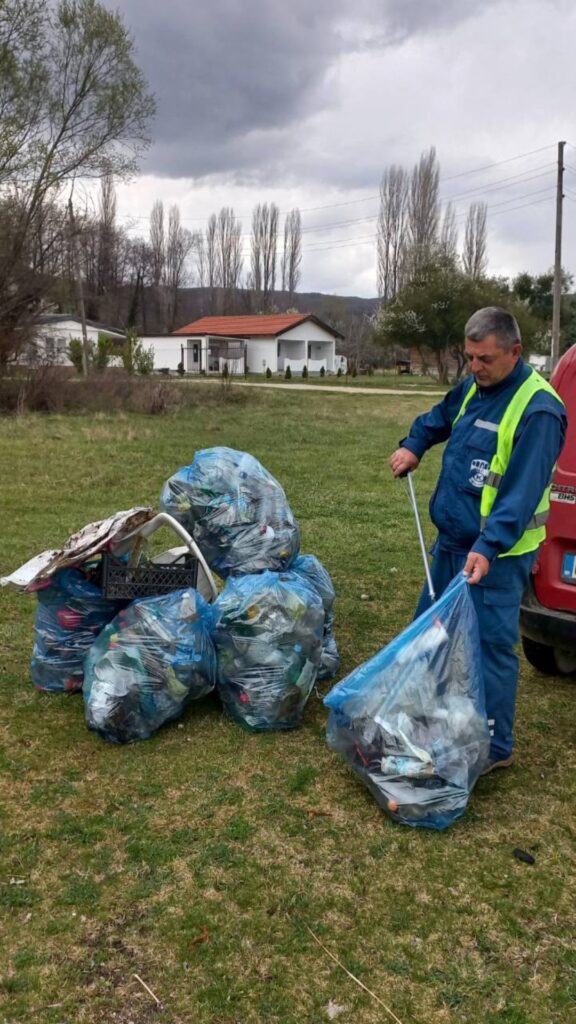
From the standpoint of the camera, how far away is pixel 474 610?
9.04ft

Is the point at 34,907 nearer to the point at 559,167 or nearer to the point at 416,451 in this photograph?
the point at 416,451

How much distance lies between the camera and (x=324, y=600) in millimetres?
3818

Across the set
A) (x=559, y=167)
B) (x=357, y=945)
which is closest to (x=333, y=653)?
(x=357, y=945)

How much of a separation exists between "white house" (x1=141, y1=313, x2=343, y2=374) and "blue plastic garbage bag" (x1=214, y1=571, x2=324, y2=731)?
45388mm

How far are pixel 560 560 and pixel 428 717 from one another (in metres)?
1.19

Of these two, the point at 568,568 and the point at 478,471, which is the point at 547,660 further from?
the point at 478,471

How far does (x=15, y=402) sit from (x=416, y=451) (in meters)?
15.4

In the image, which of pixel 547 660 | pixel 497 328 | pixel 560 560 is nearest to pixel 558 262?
pixel 547 660

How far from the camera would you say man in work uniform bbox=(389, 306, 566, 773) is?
265 cm

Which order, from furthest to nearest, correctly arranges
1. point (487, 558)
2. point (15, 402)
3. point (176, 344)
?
point (176, 344) → point (15, 402) → point (487, 558)

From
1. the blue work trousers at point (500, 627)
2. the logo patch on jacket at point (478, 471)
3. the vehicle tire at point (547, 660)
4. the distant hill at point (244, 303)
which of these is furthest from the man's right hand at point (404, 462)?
the distant hill at point (244, 303)

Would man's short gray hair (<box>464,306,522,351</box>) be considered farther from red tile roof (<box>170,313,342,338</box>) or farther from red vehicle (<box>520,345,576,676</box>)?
red tile roof (<box>170,313,342,338</box>)

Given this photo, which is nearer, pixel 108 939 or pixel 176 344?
pixel 108 939

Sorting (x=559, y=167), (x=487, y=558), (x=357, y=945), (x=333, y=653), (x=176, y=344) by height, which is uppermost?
(x=559, y=167)
